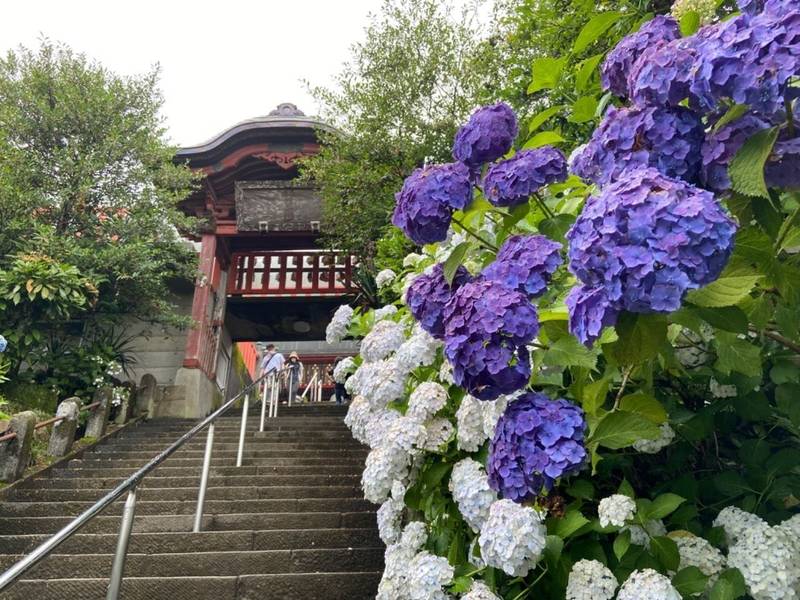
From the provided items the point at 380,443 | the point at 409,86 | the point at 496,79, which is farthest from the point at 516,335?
the point at 409,86

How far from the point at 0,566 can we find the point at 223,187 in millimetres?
7235

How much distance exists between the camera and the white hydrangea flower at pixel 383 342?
6.72 feet

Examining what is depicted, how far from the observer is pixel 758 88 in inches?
27.6

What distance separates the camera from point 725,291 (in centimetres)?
76

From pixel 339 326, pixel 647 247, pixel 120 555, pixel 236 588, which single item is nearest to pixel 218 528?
pixel 236 588

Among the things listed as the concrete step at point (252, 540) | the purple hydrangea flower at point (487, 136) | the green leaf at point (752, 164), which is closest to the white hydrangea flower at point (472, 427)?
the purple hydrangea flower at point (487, 136)

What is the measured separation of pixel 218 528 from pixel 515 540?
288cm

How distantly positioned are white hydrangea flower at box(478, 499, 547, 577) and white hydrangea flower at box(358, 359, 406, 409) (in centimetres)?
70

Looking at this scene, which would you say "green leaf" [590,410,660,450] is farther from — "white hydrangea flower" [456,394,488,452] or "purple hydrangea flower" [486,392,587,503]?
"white hydrangea flower" [456,394,488,452]

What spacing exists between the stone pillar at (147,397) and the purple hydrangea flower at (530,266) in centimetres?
730

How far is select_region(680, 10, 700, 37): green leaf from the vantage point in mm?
1033

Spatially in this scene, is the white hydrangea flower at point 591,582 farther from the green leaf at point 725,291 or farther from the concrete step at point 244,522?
the concrete step at point 244,522

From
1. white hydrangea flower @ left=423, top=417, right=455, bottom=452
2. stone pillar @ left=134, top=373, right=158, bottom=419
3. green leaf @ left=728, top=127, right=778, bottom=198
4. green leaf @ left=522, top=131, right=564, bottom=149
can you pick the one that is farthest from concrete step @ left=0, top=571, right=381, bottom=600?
stone pillar @ left=134, top=373, right=158, bottom=419

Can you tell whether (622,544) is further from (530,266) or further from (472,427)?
(530,266)
